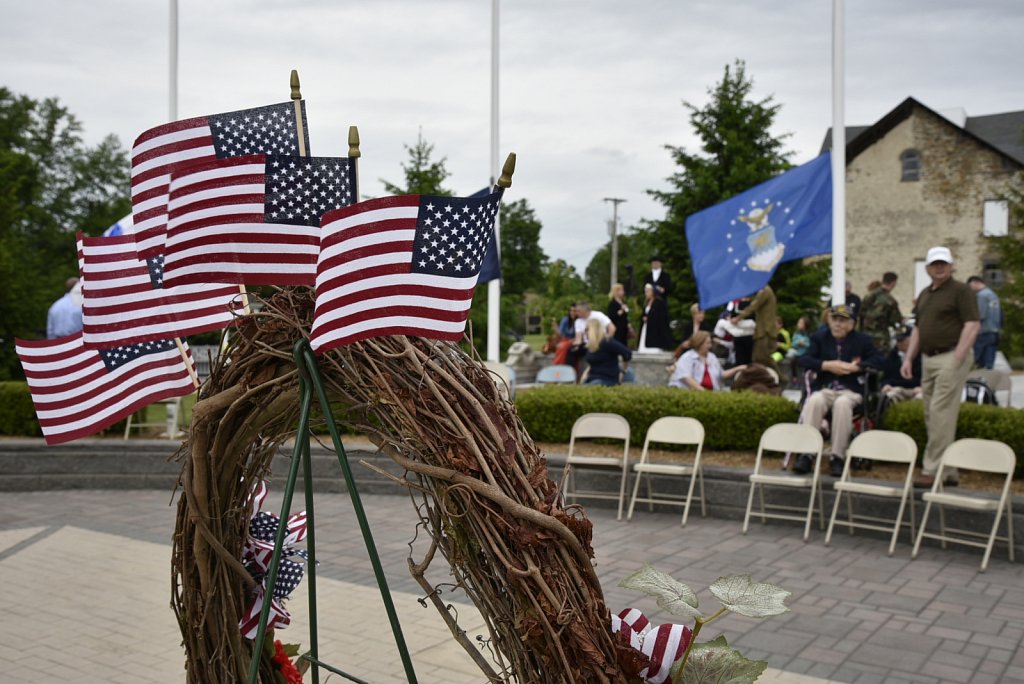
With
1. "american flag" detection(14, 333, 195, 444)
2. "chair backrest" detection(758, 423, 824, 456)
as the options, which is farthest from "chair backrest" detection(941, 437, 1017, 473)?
"american flag" detection(14, 333, 195, 444)

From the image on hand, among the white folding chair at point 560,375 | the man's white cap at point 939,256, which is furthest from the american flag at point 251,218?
the white folding chair at point 560,375

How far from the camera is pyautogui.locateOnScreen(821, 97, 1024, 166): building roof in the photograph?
3819 centimetres

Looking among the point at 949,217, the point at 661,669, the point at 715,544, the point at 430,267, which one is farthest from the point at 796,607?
the point at 949,217

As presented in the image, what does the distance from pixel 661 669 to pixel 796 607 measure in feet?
14.7

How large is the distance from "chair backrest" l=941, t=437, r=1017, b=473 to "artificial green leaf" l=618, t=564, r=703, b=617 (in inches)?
244

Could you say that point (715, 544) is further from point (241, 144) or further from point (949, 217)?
point (949, 217)

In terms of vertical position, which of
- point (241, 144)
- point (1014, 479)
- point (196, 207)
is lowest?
point (1014, 479)

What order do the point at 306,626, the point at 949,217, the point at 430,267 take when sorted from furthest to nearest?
the point at 949,217
the point at 306,626
the point at 430,267

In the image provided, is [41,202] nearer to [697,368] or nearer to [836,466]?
[697,368]

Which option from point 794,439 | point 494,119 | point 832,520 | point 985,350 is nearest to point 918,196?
point 985,350

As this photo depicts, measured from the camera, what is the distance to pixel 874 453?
8.42 m

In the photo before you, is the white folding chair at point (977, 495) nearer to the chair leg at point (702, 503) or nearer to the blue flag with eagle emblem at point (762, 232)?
the chair leg at point (702, 503)

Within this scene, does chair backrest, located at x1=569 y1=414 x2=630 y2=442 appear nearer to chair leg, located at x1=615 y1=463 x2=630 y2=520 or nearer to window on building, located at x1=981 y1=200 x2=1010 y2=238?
chair leg, located at x1=615 y1=463 x2=630 y2=520

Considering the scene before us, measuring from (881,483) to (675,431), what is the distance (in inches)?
78.1
